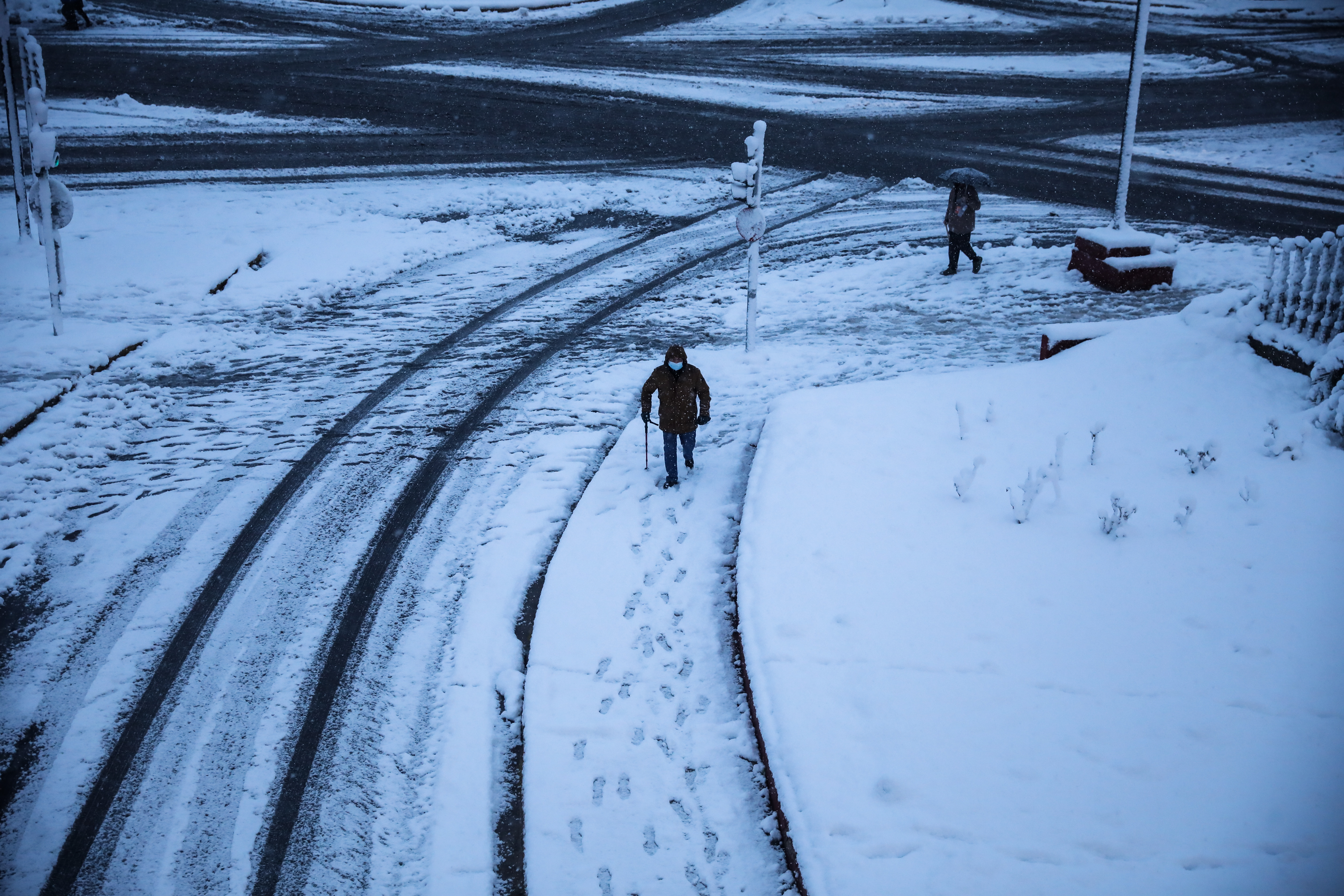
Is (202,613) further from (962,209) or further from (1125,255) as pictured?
(1125,255)

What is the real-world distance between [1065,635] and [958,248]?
8778 mm

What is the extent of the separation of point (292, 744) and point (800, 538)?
12.2 ft

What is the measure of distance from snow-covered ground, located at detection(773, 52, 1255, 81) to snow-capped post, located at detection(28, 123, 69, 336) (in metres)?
22.1

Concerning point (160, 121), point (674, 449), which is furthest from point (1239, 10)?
point (674, 449)

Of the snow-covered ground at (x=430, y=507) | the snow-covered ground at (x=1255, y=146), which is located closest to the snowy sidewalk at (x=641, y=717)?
the snow-covered ground at (x=430, y=507)

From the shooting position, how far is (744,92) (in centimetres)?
2530

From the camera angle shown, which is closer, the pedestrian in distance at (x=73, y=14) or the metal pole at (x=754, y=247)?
the metal pole at (x=754, y=247)

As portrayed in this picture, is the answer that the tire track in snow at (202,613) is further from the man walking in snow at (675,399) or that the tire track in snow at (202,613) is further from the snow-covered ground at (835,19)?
the snow-covered ground at (835,19)

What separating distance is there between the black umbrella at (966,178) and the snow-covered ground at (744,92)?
11335 millimetres

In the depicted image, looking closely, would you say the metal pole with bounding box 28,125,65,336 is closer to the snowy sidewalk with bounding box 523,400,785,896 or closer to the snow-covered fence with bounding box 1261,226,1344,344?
the snowy sidewalk with bounding box 523,400,785,896

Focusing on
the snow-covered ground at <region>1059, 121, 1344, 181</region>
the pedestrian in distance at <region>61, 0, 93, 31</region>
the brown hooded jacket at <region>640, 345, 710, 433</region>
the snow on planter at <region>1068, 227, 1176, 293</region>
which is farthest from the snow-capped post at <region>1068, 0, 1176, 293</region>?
the pedestrian in distance at <region>61, 0, 93, 31</region>

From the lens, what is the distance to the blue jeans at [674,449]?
27.5 feet

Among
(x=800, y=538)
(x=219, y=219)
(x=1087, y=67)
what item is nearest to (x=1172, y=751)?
(x=800, y=538)

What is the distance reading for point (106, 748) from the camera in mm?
5785
